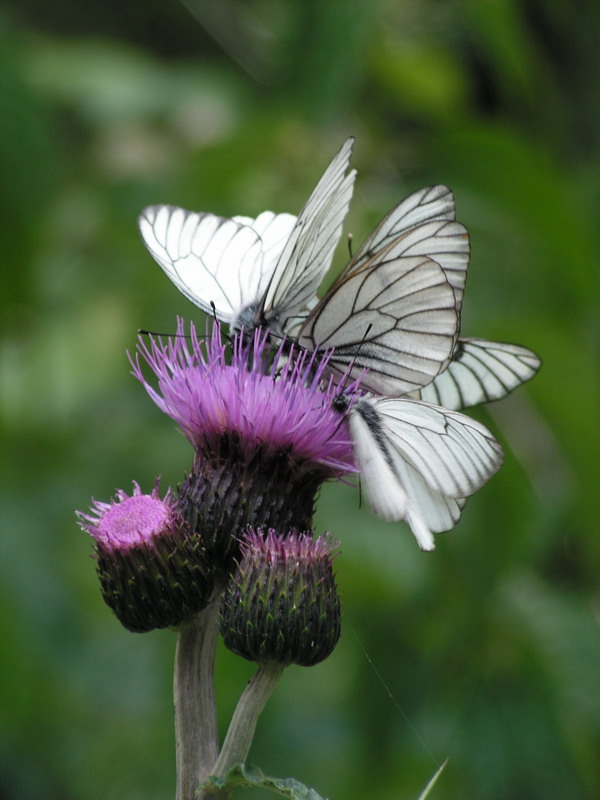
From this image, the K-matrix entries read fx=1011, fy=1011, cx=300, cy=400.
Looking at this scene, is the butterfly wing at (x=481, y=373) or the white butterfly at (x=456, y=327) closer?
the white butterfly at (x=456, y=327)

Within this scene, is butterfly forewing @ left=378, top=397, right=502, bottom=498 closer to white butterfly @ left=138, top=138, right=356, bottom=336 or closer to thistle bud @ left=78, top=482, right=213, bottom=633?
white butterfly @ left=138, top=138, right=356, bottom=336

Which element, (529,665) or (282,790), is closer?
(282,790)

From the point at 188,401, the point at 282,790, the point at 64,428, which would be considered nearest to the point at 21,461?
the point at 64,428

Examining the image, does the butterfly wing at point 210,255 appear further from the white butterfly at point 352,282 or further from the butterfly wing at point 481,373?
the butterfly wing at point 481,373

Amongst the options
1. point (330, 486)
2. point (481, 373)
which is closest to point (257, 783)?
point (481, 373)

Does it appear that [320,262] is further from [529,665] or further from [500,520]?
[529,665]

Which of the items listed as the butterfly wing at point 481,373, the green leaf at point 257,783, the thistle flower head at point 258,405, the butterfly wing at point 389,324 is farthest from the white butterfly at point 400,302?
the green leaf at point 257,783
